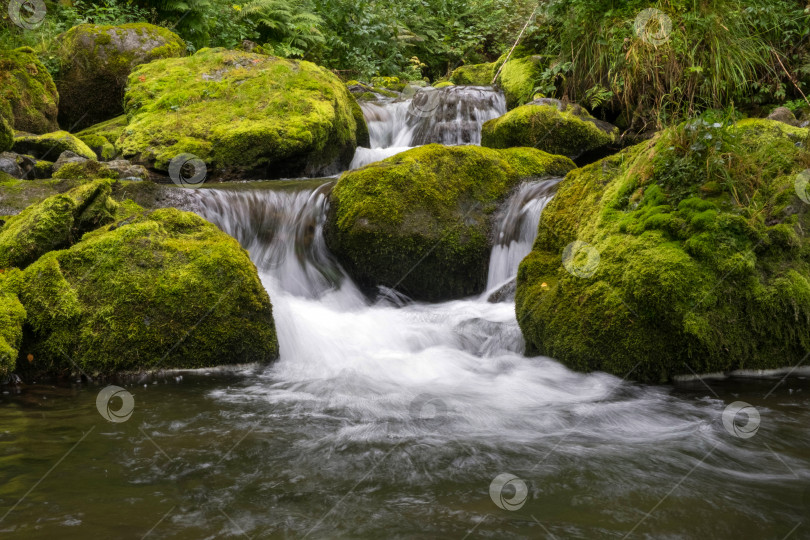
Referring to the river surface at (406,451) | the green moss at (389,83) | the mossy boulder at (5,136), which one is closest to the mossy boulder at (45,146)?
the mossy boulder at (5,136)

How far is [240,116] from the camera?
932cm

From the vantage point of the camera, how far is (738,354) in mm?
4102

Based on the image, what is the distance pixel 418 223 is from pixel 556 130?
3.63 metres

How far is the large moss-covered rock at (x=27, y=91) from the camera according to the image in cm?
954

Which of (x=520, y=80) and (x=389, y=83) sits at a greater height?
(x=520, y=80)

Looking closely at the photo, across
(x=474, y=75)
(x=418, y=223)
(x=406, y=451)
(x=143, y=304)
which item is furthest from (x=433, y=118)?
(x=406, y=451)

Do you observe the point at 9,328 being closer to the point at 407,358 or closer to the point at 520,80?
the point at 407,358

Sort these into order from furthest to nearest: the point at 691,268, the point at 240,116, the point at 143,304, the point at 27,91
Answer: the point at 27,91 < the point at 240,116 < the point at 143,304 < the point at 691,268

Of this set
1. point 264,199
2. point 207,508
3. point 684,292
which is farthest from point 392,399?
point 264,199

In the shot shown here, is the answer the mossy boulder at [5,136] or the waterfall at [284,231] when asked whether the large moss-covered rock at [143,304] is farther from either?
the mossy boulder at [5,136]

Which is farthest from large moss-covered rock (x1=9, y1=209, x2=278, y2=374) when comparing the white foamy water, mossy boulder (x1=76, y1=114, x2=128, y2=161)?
mossy boulder (x1=76, y1=114, x2=128, y2=161)

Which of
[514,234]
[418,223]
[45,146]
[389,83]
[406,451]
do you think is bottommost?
[406,451]

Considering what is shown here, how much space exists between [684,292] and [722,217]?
2.29ft

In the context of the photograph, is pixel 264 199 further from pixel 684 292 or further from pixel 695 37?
pixel 695 37
